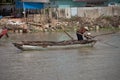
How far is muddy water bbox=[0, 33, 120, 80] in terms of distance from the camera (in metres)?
16.4

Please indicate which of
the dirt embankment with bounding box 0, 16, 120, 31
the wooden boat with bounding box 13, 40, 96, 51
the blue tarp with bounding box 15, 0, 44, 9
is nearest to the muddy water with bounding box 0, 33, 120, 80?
the wooden boat with bounding box 13, 40, 96, 51

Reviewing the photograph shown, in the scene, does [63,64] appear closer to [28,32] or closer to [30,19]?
[28,32]

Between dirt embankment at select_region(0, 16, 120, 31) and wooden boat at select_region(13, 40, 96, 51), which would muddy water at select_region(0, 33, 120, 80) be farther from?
dirt embankment at select_region(0, 16, 120, 31)

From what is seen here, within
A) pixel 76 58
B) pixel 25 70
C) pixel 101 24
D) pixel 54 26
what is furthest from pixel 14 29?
pixel 25 70

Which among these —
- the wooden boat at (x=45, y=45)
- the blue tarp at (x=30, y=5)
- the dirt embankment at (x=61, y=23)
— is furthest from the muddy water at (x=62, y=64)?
the blue tarp at (x=30, y=5)

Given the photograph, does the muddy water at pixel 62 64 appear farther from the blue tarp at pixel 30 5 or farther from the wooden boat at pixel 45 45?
the blue tarp at pixel 30 5

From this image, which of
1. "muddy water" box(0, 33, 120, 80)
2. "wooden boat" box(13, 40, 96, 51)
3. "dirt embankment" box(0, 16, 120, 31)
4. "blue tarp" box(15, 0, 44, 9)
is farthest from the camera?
"blue tarp" box(15, 0, 44, 9)

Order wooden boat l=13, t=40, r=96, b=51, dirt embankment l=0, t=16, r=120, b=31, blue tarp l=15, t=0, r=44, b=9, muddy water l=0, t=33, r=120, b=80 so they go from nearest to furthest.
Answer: muddy water l=0, t=33, r=120, b=80
wooden boat l=13, t=40, r=96, b=51
dirt embankment l=0, t=16, r=120, b=31
blue tarp l=15, t=0, r=44, b=9

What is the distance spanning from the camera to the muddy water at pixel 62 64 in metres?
16.4

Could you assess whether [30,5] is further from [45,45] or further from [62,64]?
[62,64]

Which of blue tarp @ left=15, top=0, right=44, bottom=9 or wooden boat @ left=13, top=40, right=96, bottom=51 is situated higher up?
blue tarp @ left=15, top=0, right=44, bottom=9

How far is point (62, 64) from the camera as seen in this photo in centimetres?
1950

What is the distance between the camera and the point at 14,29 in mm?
40469

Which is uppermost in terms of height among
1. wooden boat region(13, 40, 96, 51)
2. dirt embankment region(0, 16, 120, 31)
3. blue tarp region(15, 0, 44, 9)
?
blue tarp region(15, 0, 44, 9)
